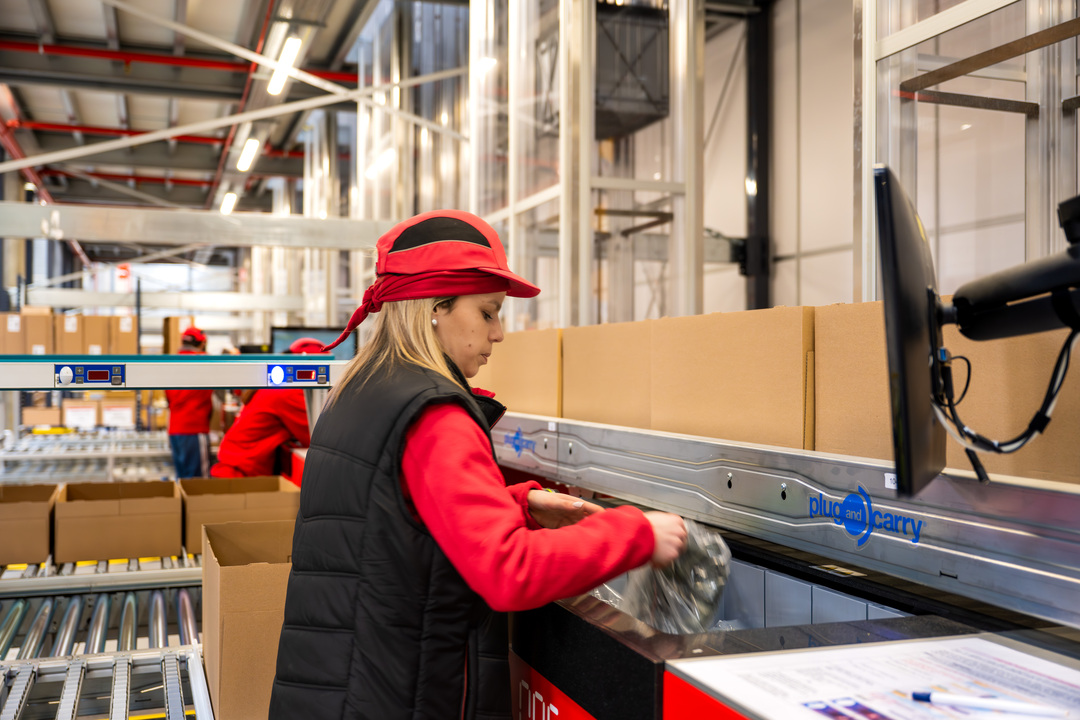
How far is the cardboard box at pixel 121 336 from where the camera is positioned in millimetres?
8023

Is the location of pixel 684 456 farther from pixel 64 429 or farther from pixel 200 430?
pixel 64 429

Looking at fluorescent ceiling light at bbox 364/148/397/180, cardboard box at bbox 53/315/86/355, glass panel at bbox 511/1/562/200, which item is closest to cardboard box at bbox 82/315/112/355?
cardboard box at bbox 53/315/86/355

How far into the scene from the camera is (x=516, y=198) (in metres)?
3.94

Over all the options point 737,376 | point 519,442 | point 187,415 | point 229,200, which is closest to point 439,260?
point 737,376

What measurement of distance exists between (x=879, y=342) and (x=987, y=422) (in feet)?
0.71

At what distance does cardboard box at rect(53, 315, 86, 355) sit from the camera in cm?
780

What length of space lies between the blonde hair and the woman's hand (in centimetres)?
35

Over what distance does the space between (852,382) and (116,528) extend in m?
2.10

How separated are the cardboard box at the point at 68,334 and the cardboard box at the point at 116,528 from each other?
240 inches

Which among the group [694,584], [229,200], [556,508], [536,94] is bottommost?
[694,584]

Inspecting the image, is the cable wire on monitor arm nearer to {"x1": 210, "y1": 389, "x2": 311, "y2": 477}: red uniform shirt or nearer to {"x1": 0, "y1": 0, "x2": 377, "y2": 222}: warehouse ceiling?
{"x1": 210, "y1": 389, "x2": 311, "y2": 477}: red uniform shirt

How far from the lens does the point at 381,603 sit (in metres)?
1.20

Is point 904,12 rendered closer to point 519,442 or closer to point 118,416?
point 519,442

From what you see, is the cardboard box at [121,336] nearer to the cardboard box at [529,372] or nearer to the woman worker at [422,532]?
the cardboard box at [529,372]
